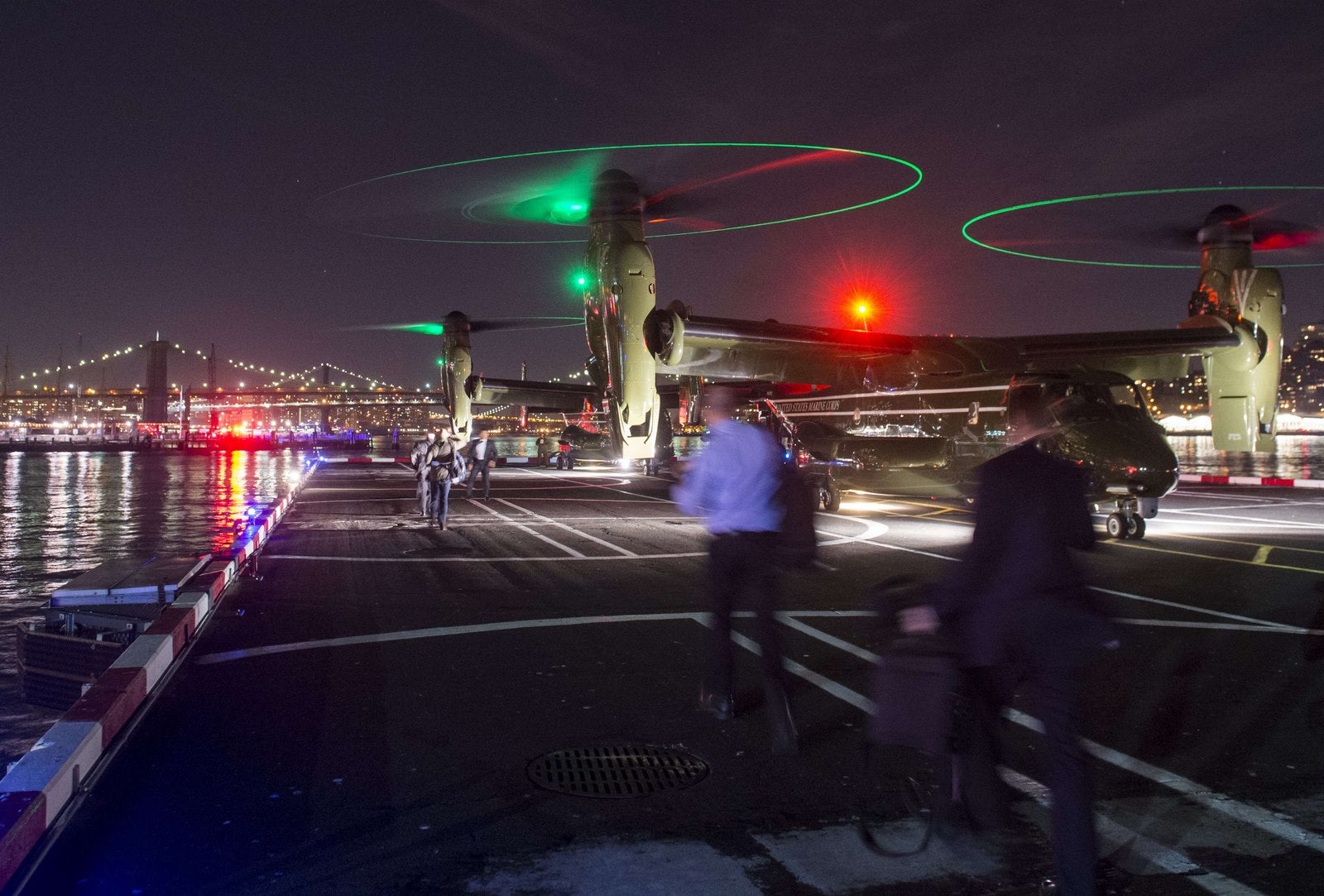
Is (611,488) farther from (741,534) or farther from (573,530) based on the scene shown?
(741,534)

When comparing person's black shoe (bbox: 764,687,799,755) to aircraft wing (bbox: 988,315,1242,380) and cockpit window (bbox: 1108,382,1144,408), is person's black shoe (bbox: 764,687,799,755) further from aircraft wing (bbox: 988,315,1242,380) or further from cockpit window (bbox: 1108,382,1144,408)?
aircraft wing (bbox: 988,315,1242,380)

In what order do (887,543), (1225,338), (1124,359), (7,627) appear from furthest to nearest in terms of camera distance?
1. (1124,359)
2. (1225,338)
3. (887,543)
4. (7,627)

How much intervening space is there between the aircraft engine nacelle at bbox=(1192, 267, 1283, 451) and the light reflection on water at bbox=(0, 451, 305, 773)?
19.9 m

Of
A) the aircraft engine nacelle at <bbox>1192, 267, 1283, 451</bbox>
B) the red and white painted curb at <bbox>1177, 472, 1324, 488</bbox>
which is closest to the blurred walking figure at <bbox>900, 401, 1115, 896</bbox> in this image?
the aircraft engine nacelle at <bbox>1192, 267, 1283, 451</bbox>

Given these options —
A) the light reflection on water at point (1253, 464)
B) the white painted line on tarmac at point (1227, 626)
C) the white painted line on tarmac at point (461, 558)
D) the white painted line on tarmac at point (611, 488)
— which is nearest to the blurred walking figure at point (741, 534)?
the white painted line on tarmac at point (1227, 626)

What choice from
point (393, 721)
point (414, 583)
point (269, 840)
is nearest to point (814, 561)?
point (393, 721)

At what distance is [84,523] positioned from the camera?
14.7 meters

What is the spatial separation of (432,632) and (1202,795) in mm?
5140

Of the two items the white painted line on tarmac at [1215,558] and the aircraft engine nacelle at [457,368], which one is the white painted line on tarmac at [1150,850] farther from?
the aircraft engine nacelle at [457,368]

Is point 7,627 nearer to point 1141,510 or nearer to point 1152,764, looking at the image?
point 1152,764

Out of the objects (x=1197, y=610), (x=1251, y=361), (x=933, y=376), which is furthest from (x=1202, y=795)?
(x=1251, y=361)

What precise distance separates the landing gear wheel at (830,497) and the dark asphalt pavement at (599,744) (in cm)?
836

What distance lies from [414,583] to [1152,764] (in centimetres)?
692

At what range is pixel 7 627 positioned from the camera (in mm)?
7121
